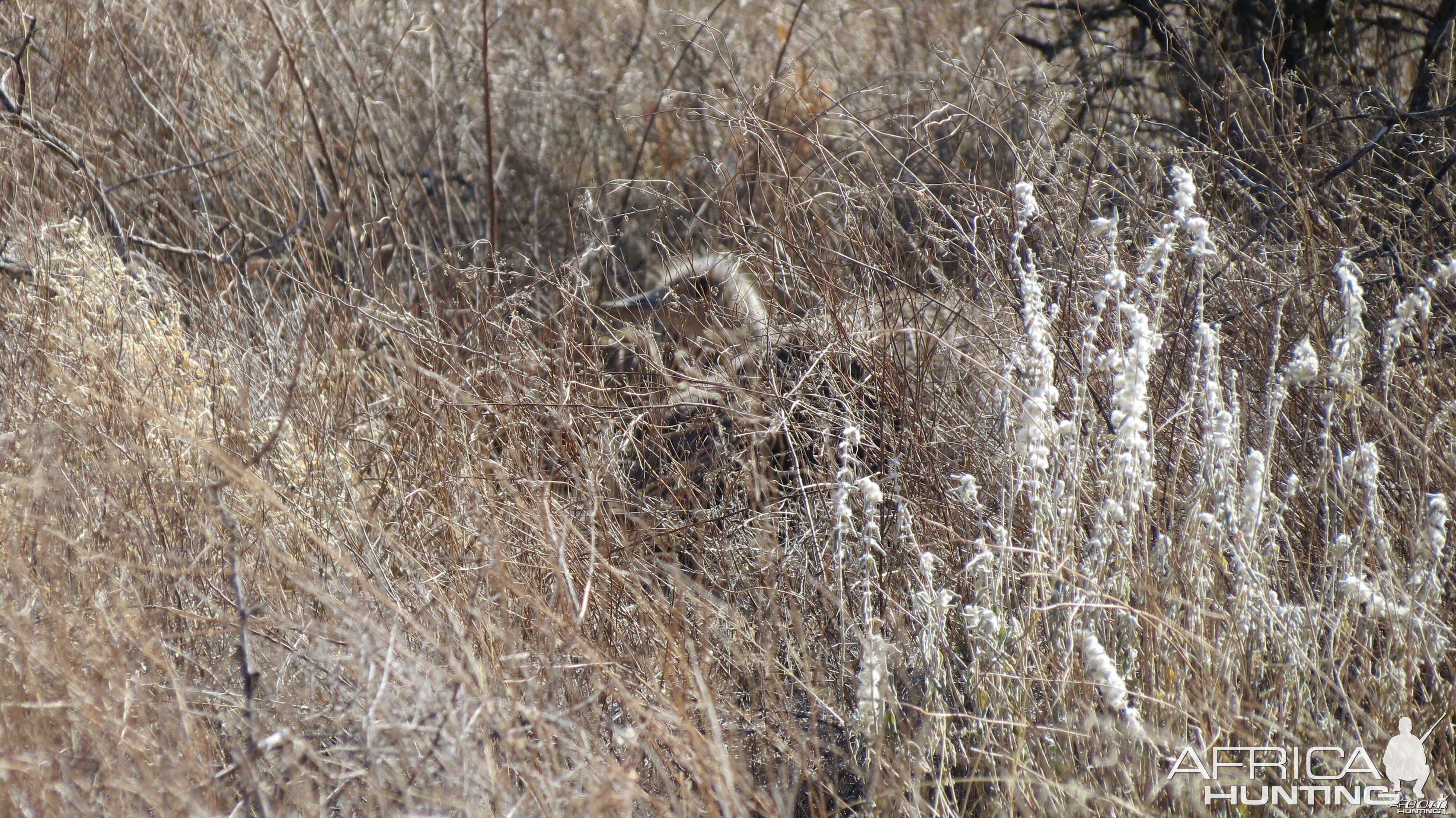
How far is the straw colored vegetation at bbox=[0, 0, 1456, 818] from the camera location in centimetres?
182

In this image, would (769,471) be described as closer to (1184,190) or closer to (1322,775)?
(1184,190)

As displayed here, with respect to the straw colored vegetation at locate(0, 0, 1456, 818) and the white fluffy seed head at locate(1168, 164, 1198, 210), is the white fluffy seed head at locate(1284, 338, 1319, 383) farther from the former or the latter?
the white fluffy seed head at locate(1168, 164, 1198, 210)

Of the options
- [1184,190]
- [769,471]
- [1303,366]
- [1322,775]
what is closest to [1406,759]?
[1322,775]

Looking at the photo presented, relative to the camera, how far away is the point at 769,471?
3170mm

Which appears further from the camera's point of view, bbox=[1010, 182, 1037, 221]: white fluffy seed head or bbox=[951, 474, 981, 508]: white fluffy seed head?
bbox=[1010, 182, 1037, 221]: white fluffy seed head

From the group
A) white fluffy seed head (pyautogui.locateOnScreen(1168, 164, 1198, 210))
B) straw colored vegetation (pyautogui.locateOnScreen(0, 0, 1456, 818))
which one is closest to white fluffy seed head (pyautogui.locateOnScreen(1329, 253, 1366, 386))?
straw colored vegetation (pyautogui.locateOnScreen(0, 0, 1456, 818))

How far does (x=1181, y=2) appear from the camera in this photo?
4309 mm

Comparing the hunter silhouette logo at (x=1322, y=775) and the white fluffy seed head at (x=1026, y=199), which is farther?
the white fluffy seed head at (x=1026, y=199)

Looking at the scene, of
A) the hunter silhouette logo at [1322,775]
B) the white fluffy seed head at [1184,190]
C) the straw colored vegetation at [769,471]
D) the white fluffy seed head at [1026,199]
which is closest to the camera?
the hunter silhouette logo at [1322,775]

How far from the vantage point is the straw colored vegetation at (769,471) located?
5.97 ft

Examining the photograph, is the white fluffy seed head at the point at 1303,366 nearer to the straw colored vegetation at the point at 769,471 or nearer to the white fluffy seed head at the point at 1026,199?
the straw colored vegetation at the point at 769,471

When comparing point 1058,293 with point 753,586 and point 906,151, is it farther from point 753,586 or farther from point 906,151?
point 906,151

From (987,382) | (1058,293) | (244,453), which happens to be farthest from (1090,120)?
(244,453)

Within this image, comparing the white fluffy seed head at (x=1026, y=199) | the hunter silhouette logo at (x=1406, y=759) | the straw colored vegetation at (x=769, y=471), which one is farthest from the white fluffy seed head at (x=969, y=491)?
the hunter silhouette logo at (x=1406, y=759)
